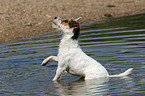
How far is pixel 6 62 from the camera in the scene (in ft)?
33.5

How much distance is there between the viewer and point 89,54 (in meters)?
10.5

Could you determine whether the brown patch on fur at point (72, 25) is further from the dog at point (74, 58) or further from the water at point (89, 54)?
the water at point (89, 54)

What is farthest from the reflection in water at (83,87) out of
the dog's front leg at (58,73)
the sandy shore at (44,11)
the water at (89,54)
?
the sandy shore at (44,11)

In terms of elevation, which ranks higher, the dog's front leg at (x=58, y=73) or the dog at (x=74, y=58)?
the dog at (x=74, y=58)

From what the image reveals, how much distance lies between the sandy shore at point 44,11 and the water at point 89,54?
53.7 inches

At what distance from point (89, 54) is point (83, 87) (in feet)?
10.6

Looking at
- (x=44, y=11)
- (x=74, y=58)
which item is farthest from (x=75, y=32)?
(x=44, y=11)

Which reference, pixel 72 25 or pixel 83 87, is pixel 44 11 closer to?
pixel 72 25

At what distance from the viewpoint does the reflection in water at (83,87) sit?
6938 mm


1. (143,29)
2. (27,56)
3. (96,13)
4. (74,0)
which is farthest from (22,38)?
(74,0)

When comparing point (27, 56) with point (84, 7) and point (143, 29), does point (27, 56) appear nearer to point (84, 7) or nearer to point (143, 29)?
point (143, 29)

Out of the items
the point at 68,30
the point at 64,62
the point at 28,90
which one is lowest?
the point at 28,90

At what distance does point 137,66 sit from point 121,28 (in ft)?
21.1

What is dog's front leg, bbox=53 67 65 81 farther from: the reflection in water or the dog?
the reflection in water
